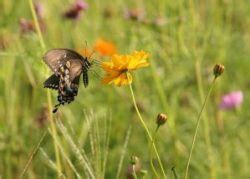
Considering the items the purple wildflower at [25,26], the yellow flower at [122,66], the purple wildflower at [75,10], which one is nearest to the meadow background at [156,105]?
the purple wildflower at [25,26]

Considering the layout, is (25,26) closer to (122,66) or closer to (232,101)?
(232,101)

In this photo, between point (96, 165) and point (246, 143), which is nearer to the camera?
point (96, 165)

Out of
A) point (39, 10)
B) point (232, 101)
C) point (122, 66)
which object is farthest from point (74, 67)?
point (39, 10)

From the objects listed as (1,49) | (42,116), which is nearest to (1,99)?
(1,49)

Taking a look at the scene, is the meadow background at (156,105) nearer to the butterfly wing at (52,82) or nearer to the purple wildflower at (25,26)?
the purple wildflower at (25,26)

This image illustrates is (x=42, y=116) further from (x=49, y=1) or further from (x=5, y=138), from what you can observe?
(x=49, y=1)
